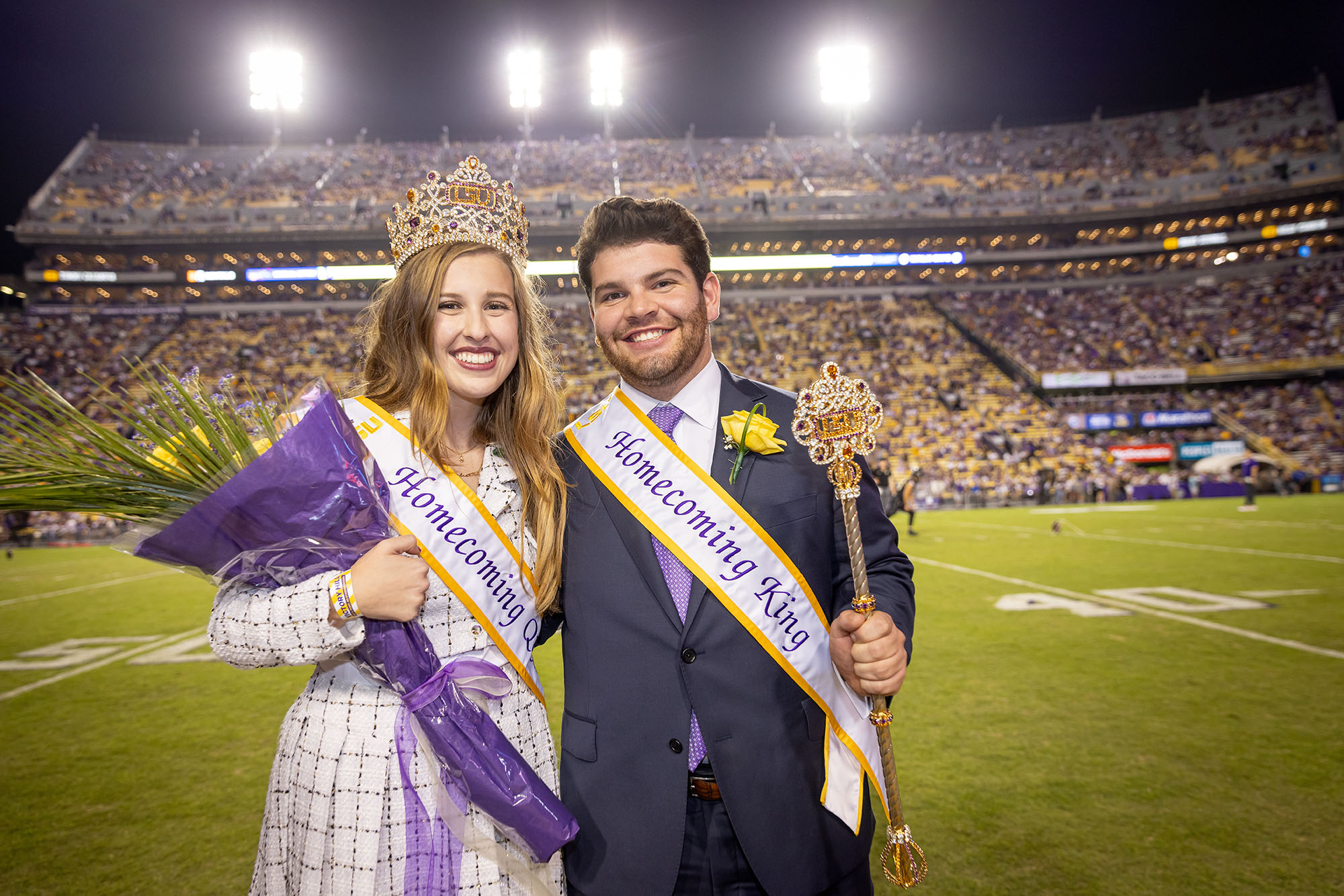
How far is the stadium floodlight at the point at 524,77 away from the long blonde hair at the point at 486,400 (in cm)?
4274

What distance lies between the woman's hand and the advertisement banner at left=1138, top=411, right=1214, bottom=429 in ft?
101

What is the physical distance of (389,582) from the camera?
142 centimetres

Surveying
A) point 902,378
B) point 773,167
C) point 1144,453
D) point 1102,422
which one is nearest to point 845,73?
point 773,167

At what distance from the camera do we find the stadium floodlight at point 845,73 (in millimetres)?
37719

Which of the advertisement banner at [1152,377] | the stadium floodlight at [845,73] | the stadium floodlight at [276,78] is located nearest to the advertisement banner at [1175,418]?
the advertisement banner at [1152,377]

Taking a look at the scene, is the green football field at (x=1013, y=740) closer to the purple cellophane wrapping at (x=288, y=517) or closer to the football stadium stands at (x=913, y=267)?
the purple cellophane wrapping at (x=288, y=517)

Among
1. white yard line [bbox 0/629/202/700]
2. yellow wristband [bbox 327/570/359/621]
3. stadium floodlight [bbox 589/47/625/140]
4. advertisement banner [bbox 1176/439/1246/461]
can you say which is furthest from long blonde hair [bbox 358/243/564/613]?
stadium floodlight [bbox 589/47/625/140]

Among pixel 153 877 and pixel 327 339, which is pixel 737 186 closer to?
pixel 327 339

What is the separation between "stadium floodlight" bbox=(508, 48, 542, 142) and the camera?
3797cm

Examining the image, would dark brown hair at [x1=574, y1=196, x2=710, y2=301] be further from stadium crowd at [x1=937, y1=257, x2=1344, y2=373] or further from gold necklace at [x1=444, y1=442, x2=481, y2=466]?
stadium crowd at [x1=937, y1=257, x2=1344, y2=373]

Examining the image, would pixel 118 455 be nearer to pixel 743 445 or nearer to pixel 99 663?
pixel 743 445

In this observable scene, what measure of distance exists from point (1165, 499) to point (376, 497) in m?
25.8

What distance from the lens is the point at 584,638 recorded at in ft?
5.40

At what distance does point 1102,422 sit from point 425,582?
3002cm
